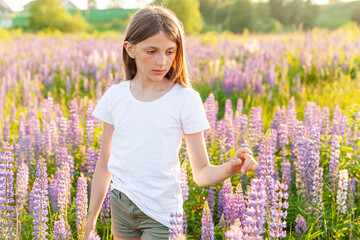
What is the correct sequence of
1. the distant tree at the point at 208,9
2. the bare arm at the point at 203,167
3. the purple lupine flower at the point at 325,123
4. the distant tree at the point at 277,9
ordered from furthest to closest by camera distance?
the distant tree at the point at 208,9
the distant tree at the point at 277,9
the purple lupine flower at the point at 325,123
the bare arm at the point at 203,167

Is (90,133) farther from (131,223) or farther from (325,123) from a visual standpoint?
(325,123)

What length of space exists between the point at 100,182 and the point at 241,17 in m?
58.9

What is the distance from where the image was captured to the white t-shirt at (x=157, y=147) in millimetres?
2373

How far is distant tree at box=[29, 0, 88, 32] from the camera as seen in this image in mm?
50844

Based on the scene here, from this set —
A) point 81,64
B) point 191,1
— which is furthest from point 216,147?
point 191,1

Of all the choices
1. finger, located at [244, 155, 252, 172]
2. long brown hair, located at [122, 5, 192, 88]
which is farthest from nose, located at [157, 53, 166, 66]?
finger, located at [244, 155, 252, 172]

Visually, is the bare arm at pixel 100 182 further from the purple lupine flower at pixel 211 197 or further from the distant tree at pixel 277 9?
the distant tree at pixel 277 9

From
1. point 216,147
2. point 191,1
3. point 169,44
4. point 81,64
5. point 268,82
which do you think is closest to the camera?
point 169,44

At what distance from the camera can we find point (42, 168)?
101 inches

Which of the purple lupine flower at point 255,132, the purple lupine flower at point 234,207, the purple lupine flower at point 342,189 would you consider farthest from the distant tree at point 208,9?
the purple lupine flower at point 234,207

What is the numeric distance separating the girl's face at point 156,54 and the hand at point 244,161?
700 millimetres

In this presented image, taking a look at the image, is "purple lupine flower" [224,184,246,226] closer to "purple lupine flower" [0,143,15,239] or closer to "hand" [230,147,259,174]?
"hand" [230,147,259,174]

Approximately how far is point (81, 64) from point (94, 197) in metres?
7.08

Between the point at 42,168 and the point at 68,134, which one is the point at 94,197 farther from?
the point at 68,134
